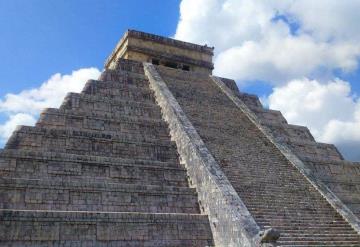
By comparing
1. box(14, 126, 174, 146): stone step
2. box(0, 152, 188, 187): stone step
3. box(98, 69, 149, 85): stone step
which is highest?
box(98, 69, 149, 85): stone step

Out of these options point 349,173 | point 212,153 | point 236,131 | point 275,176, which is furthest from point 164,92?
point 349,173

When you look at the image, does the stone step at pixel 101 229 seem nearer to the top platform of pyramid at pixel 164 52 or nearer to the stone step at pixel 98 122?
the stone step at pixel 98 122

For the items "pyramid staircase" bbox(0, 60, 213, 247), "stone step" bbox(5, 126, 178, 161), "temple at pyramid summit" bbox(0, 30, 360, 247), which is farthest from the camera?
"stone step" bbox(5, 126, 178, 161)

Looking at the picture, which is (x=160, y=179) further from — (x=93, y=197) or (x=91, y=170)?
(x=93, y=197)

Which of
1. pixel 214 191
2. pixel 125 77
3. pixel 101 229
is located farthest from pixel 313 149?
pixel 101 229

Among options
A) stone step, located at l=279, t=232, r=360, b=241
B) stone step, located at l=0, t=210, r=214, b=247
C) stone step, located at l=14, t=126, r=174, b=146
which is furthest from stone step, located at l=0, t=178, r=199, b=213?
stone step, located at l=279, t=232, r=360, b=241

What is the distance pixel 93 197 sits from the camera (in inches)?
400

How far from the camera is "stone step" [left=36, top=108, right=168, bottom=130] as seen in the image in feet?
41.3

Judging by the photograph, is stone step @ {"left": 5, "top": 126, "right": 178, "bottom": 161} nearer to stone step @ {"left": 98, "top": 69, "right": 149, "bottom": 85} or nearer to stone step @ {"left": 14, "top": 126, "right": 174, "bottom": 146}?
stone step @ {"left": 14, "top": 126, "right": 174, "bottom": 146}

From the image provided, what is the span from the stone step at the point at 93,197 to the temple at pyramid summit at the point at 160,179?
0.08 feet

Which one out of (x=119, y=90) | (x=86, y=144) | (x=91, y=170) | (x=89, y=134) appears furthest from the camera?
(x=119, y=90)

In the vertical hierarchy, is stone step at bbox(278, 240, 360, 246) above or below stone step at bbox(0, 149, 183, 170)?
below

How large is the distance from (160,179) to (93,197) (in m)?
2.14

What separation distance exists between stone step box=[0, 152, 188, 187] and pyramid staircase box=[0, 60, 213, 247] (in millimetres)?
24
